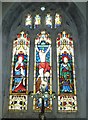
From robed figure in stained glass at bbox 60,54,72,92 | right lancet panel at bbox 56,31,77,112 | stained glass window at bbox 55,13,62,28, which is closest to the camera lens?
right lancet panel at bbox 56,31,77,112

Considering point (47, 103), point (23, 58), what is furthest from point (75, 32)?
point (47, 103)

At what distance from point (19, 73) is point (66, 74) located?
115cm

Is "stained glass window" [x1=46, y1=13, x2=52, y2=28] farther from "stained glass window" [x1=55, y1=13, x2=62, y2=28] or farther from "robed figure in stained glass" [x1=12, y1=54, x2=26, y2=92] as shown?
"robed figure in stained glass" [x1=12, y1=54, x2=26, y2=92]

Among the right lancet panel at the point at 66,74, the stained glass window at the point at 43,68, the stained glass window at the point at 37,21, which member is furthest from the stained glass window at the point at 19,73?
the right lancet panel at the point at 66,74

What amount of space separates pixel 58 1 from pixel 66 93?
241 centimetres

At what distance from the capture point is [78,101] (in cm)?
626

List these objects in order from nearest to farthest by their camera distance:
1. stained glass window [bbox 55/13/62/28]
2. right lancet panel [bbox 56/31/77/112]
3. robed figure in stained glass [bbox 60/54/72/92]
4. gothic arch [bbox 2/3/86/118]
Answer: gothic arch [bbox 2/3/86/118] → right lancet panel [bbox 56/31/77/112] → robed figure in stained glass [bbox 60/54/72/92] → stained glass window [bbox 55/13/62/28]

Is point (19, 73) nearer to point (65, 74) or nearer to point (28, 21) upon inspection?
point (65, 74)

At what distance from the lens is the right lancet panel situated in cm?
632

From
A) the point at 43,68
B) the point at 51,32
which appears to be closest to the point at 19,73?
the point at 43,68

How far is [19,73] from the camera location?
671 cm

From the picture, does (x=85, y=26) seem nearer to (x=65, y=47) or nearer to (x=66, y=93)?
(x=65, y=47)

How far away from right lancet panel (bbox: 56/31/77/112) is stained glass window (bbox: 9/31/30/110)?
804 millimetres

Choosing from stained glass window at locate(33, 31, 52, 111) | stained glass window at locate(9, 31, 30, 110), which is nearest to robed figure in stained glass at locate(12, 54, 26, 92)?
stained glass window at locate(9, 31, 30, 110)
